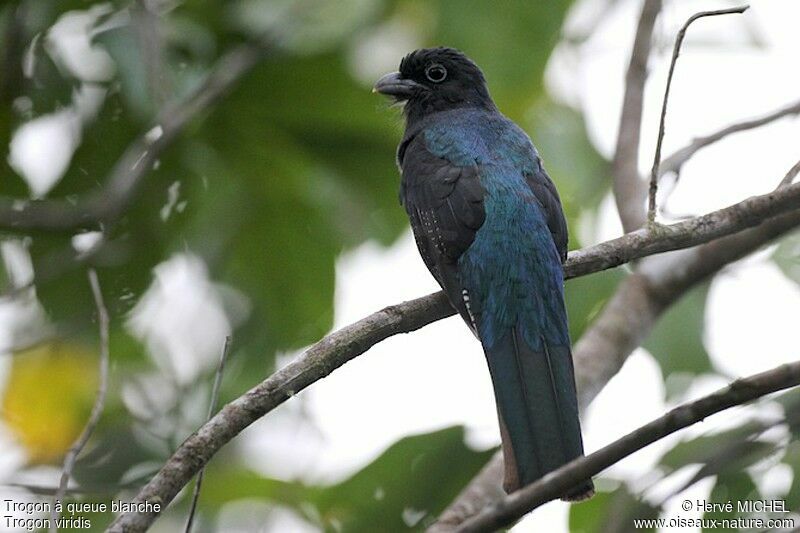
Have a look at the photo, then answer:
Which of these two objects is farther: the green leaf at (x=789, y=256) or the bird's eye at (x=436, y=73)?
the bird's eye at (x=436, y=73)

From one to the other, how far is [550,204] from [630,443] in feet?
6.49

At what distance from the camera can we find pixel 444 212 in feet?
13.7

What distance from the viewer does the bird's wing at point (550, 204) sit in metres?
4.04

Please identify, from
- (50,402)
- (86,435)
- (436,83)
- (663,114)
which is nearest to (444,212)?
(663,114)

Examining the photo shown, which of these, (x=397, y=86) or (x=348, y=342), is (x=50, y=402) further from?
(x=348, y=342)

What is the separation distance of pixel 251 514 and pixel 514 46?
2251 mm

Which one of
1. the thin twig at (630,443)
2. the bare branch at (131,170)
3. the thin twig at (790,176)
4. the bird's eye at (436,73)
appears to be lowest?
the thin twig at (630,443)

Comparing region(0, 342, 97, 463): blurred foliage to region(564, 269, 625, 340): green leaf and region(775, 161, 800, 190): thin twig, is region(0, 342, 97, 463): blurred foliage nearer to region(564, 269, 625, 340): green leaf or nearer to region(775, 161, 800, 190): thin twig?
region(564, 269, 625, 340): green leaf

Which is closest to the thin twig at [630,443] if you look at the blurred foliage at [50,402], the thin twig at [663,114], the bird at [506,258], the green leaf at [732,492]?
the bird at [506,258]

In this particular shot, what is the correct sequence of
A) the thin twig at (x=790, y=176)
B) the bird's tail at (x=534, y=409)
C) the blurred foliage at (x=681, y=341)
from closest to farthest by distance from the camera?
the bird's tail at (x=534, y=409) → the thin twig at (x=790, y=176) → the blurred foliage at (x=681, y=341)

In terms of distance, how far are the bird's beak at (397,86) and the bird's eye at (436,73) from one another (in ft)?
0.27

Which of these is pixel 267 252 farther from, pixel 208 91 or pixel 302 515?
pixel 302 515

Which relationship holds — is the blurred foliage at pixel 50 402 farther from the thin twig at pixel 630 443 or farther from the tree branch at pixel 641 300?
the thin twig at pixel 630 443

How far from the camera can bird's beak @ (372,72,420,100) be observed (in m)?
5.07
